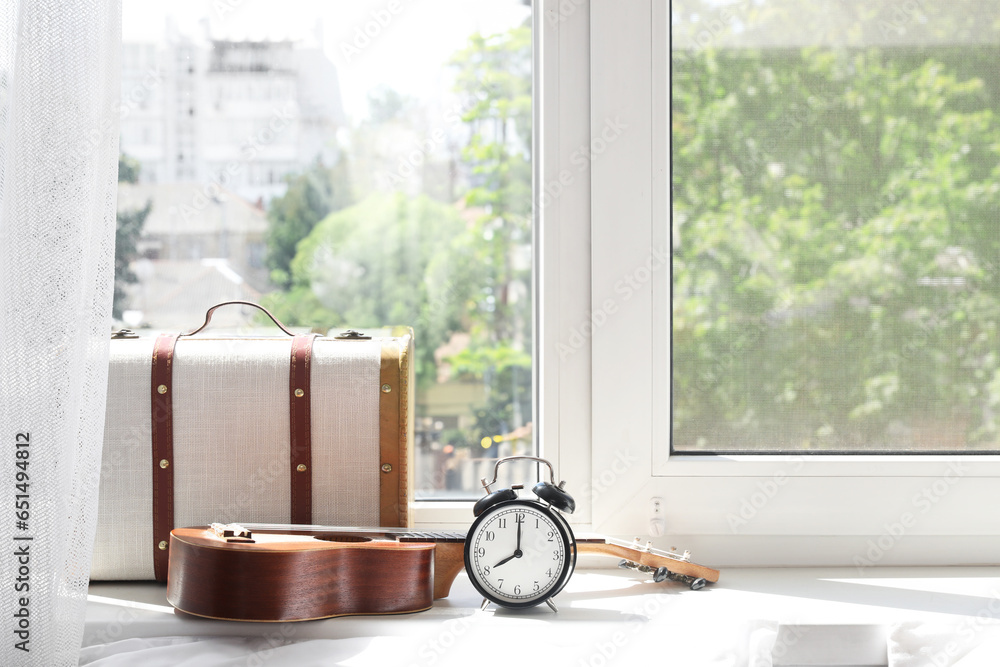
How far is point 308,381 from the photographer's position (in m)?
0.97

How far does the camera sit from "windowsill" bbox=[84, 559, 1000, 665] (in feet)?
2.81

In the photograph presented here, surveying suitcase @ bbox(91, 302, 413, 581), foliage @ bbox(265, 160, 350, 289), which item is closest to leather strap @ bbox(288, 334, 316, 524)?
suitcase @ bbox(91, 302, 413, 581)

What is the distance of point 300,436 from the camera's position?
3.20 ft

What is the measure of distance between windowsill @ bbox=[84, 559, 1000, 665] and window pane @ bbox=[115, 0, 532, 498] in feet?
1.00

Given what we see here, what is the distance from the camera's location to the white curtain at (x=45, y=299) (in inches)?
27.8

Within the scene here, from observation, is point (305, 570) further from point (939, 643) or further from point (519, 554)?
point (939, 643)

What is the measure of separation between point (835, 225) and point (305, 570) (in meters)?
0.92

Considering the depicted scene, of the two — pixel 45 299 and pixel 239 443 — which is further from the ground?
pixel 45 299

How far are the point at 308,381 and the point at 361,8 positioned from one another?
63 cm

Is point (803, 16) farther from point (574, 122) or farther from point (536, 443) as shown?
point (536, 443)
